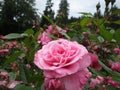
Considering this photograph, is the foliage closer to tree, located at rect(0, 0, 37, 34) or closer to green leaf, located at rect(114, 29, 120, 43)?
green leaf, located at rect(114, 29, 120, 43)

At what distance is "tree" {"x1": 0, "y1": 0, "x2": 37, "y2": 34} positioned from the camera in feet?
129

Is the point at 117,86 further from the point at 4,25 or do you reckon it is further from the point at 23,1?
the point at 23,1

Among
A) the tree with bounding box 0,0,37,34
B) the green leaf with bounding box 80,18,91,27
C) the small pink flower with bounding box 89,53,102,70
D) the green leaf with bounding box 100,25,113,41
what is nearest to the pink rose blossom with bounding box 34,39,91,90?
the small pink flower with bounding box 89,53,102,70

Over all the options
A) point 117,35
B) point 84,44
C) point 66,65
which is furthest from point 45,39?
point 66,65

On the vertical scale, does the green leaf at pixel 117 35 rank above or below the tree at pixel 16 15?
above

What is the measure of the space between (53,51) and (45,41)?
423 millimetres

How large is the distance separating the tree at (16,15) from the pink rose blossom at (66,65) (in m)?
37.4

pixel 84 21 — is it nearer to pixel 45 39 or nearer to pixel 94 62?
pixel 45 39

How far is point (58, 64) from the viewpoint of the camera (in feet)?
3.14

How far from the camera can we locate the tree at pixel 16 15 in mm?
39312

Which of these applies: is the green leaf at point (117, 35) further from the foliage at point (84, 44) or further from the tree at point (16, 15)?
the tree at point (16, 15)

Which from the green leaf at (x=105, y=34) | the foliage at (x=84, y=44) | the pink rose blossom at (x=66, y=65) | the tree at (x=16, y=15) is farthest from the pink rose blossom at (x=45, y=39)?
the tree at (x=16, y=15)

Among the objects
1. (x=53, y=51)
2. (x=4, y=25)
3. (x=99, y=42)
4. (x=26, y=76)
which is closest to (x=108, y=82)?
(x=99, y=42)

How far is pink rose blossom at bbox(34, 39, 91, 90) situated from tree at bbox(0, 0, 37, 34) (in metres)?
37.4
